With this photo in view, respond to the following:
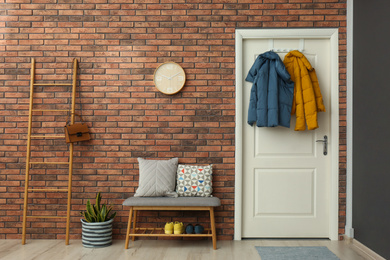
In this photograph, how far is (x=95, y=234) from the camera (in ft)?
13.1

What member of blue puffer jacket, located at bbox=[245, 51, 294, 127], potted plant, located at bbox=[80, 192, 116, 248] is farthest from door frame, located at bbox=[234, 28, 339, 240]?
potted plant, located at bbox=[80, 192, 116, 248]

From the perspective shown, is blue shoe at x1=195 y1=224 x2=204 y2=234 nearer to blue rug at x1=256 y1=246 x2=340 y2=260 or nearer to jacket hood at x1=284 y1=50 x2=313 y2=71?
blue rug at x1=256 y1=246 x2=340 y2=260

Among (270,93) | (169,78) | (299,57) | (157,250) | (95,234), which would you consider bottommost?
(157,250)

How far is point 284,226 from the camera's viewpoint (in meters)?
4.28

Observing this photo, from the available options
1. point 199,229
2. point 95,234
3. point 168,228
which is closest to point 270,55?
point 199,229

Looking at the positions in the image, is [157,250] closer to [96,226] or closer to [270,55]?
[96,226]

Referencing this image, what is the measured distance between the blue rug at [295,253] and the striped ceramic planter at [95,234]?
1478 millimetres

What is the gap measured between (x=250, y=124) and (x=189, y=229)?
1227mm

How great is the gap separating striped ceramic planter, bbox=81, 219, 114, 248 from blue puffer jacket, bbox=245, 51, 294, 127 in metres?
1.80

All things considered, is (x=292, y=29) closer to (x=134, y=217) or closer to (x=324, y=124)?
(x=324, y=124)

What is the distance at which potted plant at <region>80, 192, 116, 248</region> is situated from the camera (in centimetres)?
398
